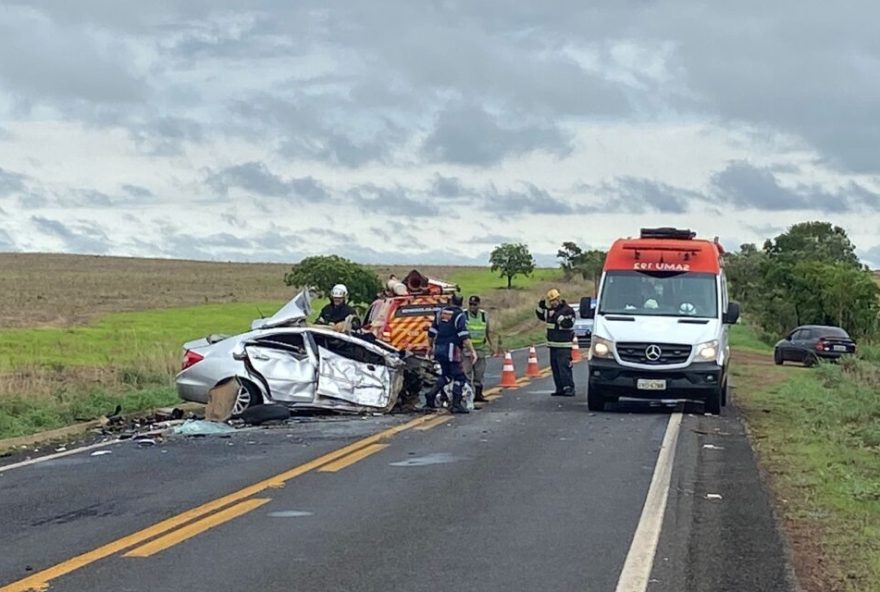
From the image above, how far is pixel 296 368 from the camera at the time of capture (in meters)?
17.9

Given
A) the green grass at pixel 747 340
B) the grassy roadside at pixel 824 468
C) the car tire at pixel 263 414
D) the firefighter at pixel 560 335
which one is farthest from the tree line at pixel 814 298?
the car tire at pixel 263 414

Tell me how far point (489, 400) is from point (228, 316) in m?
41.3

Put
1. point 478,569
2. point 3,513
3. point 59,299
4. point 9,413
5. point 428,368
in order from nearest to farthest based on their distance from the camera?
point 478,569 < point 3,513 < point 9,413 < point 428,368 < point 59,299

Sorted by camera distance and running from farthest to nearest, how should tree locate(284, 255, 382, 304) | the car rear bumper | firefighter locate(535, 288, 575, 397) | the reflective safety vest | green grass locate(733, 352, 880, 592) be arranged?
tree locate(284, 255, 382, 304) → firefighter locate(535, 288, 575, 397) → the reflective safety vest → the car rear bumper → green grass locate(733, 352, 880, 592)

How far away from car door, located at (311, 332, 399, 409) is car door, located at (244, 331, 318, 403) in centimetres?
16

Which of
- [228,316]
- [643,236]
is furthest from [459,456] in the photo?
[228,316]

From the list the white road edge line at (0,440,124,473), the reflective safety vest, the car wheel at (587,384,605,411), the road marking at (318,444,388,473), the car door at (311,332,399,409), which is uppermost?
the reflective safety vest

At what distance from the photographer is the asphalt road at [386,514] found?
7.88 metres

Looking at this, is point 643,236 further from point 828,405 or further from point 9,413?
point 9,413

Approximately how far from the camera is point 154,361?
26.3m

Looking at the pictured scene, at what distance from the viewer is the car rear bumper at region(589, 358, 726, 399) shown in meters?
18.8

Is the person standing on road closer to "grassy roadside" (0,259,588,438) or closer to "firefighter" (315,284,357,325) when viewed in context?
"firefighter" (315,284,357,325)

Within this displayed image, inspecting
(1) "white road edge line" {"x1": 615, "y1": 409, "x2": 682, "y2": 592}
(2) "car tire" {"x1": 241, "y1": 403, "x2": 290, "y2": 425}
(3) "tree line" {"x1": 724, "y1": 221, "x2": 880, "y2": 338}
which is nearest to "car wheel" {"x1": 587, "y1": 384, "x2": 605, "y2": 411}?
(2) "car tire" {"x1": 241, "y1": 403, "x2": 290, "y2": 425}

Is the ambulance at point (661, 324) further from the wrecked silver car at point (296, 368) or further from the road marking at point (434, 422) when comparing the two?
the wrecked silver car at point (296, 368)
